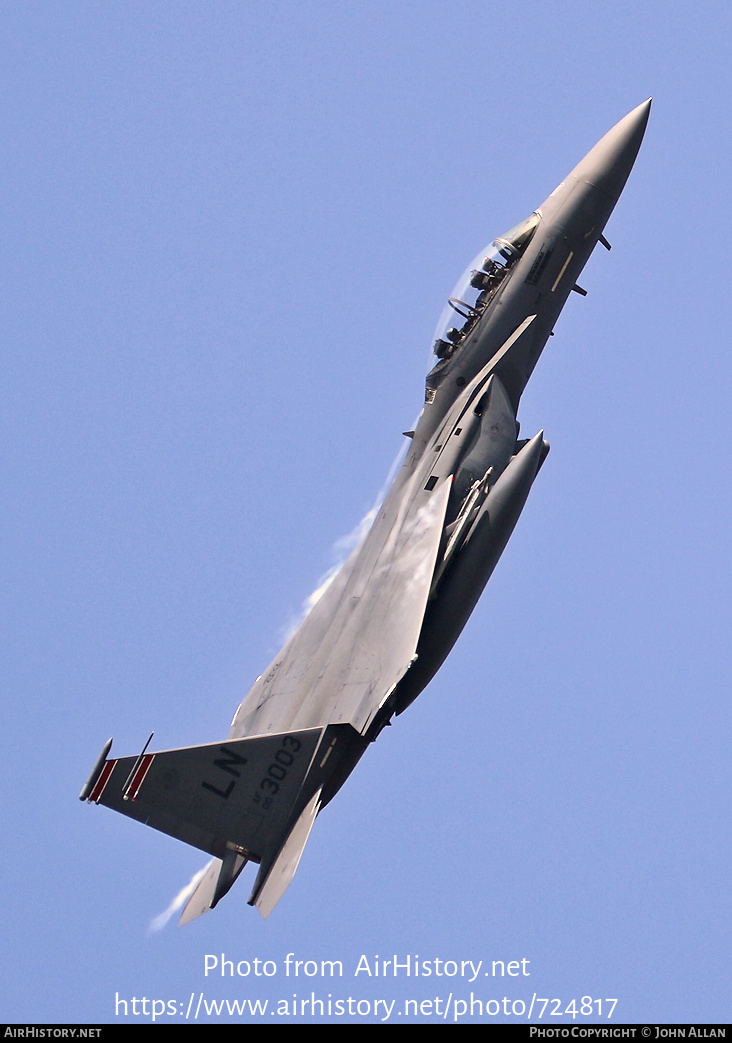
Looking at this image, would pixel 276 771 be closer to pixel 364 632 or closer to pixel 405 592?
pixel 364 632

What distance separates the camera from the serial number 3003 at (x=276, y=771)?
24141 millimetres

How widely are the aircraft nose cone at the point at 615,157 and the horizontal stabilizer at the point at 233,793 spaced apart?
30.1ft

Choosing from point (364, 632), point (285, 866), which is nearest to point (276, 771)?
point (285, 866)

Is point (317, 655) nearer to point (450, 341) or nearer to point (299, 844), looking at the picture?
point (299, 844)

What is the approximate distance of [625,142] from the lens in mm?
26672

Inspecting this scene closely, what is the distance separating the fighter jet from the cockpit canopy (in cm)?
2

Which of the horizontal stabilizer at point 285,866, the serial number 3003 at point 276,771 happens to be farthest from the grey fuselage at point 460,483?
the horizontal stabilizer at point 285,866

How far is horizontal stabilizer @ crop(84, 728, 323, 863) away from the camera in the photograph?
78.8ft

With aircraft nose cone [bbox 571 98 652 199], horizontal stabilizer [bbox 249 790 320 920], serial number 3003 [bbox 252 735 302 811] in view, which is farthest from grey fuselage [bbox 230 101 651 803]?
horizontal stabilizer [bbox 249 790 320 920]

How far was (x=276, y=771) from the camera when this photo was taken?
24.2m

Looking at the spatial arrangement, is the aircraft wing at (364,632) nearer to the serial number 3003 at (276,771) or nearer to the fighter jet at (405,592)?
the fighter jet at (405,592)

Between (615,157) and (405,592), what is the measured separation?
7.33 m

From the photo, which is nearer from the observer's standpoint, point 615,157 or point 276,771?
point 276,771
